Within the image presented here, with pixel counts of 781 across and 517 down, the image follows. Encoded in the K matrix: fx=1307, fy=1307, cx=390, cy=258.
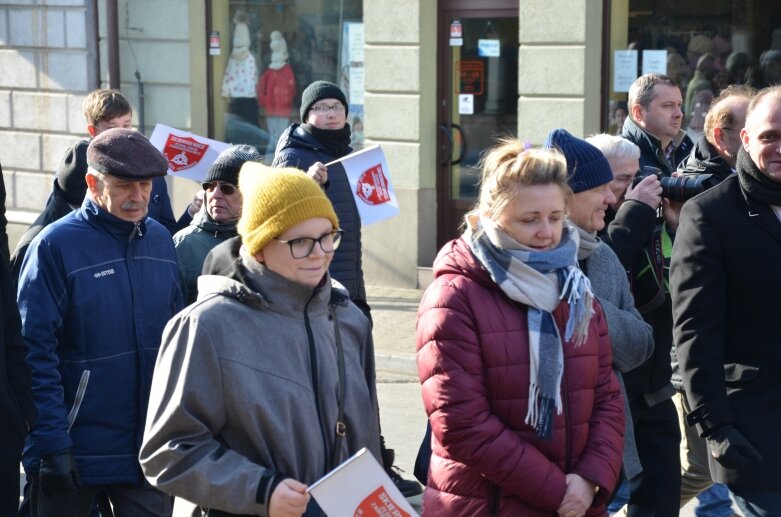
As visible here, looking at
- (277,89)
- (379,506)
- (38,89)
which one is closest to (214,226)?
(379,506)

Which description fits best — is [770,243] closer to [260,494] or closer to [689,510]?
[260,494]

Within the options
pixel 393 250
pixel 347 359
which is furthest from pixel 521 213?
pixel 393 250

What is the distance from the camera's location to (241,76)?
13.9 metres

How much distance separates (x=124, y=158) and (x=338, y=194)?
7.63 feet

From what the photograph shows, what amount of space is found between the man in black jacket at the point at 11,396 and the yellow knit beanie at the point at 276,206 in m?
1.10

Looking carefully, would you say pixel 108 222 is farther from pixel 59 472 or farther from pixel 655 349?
pixel 655 349

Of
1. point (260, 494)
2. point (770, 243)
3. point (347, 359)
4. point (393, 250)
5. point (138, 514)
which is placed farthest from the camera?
point (393, 250)

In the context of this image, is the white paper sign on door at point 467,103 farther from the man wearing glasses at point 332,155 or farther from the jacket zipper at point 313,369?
the jacket zipper at point 313,369

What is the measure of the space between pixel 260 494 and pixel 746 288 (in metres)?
1.87

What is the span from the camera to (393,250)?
12.2 meters

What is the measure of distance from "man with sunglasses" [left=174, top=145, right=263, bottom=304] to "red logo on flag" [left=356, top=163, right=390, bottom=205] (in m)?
1.34

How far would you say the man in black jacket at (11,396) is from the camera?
4.17m

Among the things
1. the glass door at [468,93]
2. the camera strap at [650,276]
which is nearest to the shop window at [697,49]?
the glass door at [468,93]

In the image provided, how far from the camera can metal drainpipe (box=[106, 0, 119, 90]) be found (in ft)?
45.5
